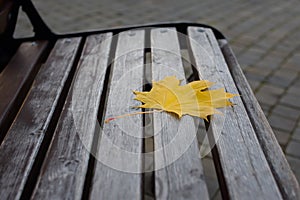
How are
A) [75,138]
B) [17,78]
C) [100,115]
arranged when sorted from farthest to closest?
[17,78] → [100,115] → [75,138]

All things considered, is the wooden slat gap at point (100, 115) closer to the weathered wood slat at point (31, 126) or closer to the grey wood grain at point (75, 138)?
the grey wood grain at point (75, 138)

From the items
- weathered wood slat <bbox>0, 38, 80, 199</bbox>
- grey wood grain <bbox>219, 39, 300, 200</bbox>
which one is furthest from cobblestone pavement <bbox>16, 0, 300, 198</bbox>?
weathered wood slat <bbox>0, 38, 80, 199</bbox>

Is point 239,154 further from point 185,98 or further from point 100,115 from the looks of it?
point 100,115

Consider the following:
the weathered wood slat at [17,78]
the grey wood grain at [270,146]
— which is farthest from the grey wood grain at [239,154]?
the weathered wood slat at [17,78]

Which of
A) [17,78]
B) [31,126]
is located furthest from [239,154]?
[17,78]

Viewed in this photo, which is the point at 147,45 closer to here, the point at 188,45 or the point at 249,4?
the point at 188,45

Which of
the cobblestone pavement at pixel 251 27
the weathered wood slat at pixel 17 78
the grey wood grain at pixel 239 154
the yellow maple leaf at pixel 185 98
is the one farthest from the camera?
the cobblestone pavement at pixel 251 27

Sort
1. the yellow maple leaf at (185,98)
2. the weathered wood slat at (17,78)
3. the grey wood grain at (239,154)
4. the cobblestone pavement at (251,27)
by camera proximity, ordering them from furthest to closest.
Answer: the cobblestone pavement at (251,27)
the weathered wood slat at (17,78)
the yellow maple leaf at (185,98)
the grey wood grain at (239,154)
